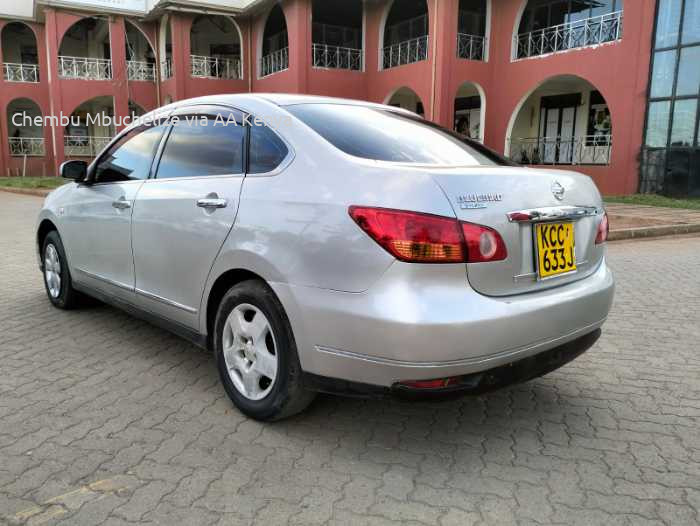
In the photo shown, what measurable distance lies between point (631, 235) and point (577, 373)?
704 centimetres

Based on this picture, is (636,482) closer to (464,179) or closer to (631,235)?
→ (464,179)

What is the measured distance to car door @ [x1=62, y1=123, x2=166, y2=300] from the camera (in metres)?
3.65

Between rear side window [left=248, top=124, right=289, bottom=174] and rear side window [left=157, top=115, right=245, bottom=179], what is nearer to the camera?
rear side window [left=248, top=124, right=289, bottom=174]

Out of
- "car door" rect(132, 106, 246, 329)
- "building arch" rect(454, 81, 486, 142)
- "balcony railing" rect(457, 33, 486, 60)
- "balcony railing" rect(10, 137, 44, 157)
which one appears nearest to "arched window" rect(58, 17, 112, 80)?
"balcony railing" rect(10, 137, 44, 157)

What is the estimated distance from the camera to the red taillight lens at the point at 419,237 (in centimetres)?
218

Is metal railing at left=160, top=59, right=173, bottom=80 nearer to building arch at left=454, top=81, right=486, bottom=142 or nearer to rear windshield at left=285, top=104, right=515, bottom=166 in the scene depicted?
building arch at left=454, top=81, right=486, bottom=142

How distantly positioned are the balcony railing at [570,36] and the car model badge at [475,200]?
603 inches

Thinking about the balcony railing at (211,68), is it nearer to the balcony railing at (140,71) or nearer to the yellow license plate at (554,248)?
the balcony railing at (140,71)

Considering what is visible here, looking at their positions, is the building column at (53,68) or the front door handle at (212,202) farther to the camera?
the building column at (53,68)

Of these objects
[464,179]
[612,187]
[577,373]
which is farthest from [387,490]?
[612,187]

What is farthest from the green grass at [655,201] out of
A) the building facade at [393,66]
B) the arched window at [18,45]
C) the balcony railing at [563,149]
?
the arched window at [18,45]

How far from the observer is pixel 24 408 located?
9.75ft

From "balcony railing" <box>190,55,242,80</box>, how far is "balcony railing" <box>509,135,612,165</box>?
38.2 feet

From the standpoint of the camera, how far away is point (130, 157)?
152 inches
